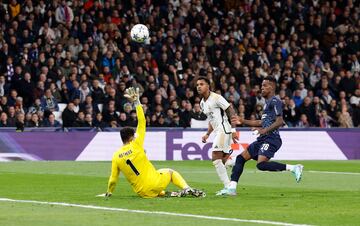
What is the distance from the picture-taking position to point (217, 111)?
18375 mm

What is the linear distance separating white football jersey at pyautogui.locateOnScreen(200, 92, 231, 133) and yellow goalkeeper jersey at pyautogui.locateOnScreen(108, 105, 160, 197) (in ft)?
8.44

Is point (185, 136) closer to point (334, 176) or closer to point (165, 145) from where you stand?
point (165, 145)

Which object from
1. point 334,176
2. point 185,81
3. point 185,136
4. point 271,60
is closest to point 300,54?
point 271,60

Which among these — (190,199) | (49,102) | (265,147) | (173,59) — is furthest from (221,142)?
(173,59)

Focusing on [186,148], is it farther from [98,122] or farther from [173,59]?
[173,59]

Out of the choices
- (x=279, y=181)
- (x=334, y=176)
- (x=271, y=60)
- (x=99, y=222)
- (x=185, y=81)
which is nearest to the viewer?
(x=99, y=222)

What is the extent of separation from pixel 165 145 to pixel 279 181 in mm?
10712

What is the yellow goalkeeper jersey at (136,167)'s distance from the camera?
1581 centimetres

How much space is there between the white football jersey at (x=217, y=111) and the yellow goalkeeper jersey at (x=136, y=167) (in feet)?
Result: 8.44

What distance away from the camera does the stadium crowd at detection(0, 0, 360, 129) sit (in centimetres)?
3222

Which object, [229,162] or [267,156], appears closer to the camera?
[267,156]

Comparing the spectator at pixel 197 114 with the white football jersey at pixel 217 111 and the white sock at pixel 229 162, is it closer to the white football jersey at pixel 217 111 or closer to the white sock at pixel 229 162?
the white sock at pixel 229 162

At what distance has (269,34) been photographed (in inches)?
1563

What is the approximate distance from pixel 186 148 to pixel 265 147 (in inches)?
588
